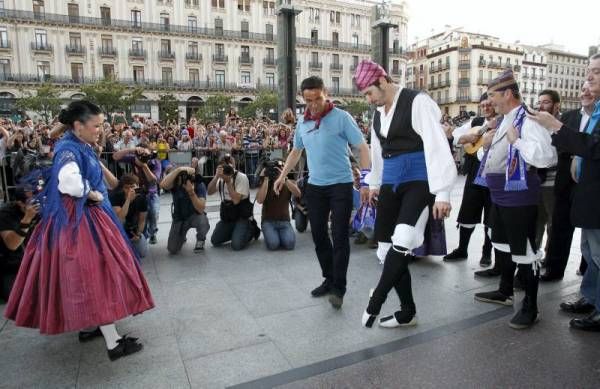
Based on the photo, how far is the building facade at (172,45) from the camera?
146ft

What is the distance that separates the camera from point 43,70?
45156 millimetres

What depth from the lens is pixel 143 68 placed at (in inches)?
1927

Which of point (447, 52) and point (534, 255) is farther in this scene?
point (447, 52)

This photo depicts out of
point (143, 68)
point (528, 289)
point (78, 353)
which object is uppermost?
point (143, 68)

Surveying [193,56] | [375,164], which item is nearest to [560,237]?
[375,164]

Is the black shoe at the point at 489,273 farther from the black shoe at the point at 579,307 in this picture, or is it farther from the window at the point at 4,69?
the window at the point at 4,69

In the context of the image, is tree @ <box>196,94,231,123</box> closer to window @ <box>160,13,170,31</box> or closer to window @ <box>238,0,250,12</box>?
window @ <box>160,13,170,31</box>

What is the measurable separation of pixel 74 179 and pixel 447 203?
2.34 metres

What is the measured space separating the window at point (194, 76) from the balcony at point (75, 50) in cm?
1118

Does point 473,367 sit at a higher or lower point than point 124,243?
lower

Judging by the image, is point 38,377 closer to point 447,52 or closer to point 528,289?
point 528,289

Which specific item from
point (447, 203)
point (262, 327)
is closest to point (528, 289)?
point (447, 203)

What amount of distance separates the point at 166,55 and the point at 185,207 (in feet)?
160

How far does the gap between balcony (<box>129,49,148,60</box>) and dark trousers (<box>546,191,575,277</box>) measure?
50833mm
